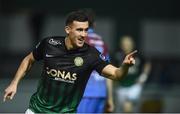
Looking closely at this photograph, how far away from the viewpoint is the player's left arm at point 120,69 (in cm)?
724

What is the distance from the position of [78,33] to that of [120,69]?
606 mm

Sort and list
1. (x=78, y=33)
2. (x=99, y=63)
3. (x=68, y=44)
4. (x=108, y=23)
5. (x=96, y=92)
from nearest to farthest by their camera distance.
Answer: (x=78, y=33), (x=99, y=63), (x=68, y=44), (x=96, y=92), (x=108, y=23)

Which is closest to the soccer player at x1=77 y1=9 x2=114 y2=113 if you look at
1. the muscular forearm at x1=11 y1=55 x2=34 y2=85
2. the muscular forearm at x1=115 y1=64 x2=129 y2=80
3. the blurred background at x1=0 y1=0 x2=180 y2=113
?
the muscular forearm at x1=11 y1=55 x2=34 y2=85

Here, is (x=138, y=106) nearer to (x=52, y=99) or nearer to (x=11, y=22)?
(x=11, y=22)

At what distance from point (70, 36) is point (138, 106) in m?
9.22

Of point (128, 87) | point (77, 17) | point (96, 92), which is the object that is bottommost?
point (128, 87)

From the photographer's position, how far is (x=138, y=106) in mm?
16953

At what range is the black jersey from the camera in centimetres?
790

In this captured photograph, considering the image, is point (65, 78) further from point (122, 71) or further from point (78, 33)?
point (122, 71)

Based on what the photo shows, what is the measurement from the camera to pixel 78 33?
25.5 feet

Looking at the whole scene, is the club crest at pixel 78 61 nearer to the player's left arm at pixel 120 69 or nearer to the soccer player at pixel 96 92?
the player's left arm at pixel 120 69

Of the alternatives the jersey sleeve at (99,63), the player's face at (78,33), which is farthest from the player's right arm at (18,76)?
the jersey sleeve at (99,63)

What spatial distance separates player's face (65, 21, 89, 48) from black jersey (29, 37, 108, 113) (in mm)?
158

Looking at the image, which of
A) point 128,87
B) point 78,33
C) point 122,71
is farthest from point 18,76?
point 128,87
